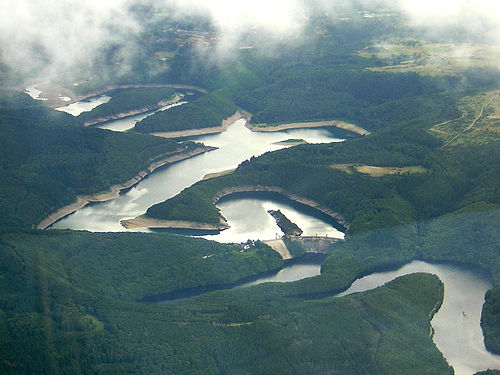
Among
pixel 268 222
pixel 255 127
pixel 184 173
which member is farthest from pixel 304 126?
pixel 268 222

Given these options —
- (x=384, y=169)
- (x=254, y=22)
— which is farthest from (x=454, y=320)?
(x=254, y=22)

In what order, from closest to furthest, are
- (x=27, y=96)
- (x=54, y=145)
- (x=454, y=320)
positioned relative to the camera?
(x=454, y=320) < (x=54, y=145) < (x=27, y=96)

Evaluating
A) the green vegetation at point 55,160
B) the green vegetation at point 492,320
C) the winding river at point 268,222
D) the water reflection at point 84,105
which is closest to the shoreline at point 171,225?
the winding river at point 268,222

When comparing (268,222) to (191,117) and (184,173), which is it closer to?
(184,173)

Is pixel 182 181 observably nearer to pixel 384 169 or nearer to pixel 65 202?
pixel 65 202

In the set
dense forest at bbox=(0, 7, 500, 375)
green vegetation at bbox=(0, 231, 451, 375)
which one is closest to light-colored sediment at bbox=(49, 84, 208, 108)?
dense forest at bbox=(0, 7, 500, 375)
